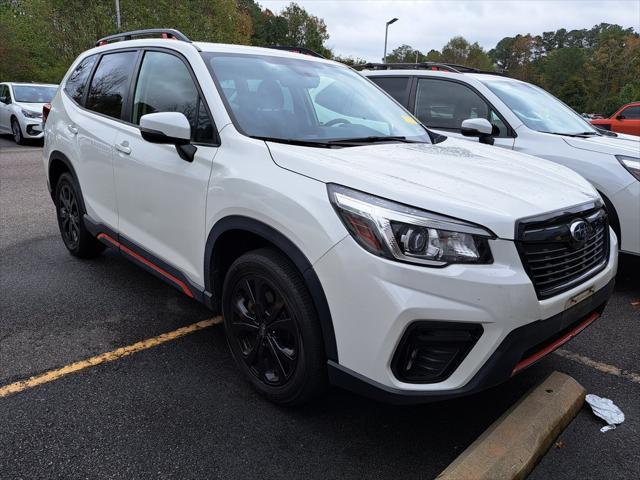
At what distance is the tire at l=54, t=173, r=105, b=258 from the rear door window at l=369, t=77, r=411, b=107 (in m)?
3.45

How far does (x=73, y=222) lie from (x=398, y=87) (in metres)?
3.74

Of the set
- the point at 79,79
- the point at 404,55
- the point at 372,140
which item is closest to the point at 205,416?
the point at 372,140

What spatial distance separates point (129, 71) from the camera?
11.9 ft

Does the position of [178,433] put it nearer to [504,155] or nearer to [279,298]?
[279,298]

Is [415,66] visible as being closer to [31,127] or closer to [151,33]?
[151,33]

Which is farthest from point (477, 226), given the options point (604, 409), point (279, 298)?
point (604, 409)

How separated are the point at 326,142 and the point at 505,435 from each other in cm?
165

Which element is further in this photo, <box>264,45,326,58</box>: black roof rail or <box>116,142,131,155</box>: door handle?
<box>264,45,326,58</box>: black roof rail

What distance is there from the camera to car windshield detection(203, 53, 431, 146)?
2.80 meters

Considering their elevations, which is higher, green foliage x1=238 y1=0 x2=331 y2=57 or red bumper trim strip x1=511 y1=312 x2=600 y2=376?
green foliage x1=238 y1=0 x2=331 y2=57

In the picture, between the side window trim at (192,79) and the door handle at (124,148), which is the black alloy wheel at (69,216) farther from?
the side window trim at (192,79)

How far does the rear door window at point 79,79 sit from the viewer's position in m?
4.24

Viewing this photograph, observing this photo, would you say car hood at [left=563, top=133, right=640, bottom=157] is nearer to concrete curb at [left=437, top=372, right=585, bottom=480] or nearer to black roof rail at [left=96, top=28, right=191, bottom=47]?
concrete curb at [left=437, top=372, right=585, bottom=480]

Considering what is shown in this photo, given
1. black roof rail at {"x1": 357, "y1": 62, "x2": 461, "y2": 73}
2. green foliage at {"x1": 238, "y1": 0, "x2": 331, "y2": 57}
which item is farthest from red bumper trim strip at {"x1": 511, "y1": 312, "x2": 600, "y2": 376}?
green foliage at {"x1": 238, "y1": 0, "x2": 331, "y2": 57}
